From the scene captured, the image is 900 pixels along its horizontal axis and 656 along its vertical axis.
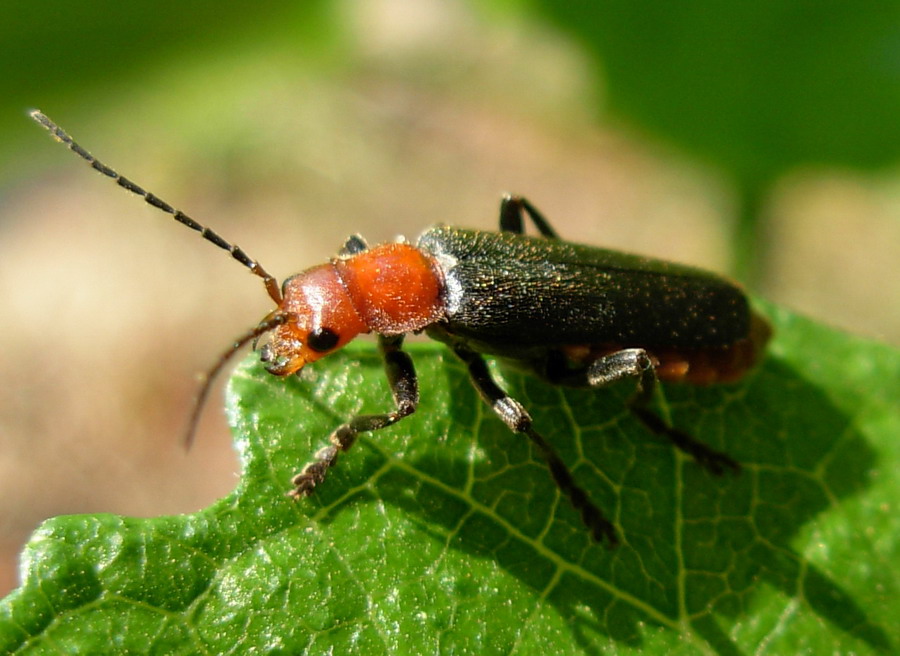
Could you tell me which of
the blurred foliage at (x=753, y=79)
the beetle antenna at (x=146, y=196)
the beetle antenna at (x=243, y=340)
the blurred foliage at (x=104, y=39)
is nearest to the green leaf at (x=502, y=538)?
the beetle antenna at (x=243, y=340)

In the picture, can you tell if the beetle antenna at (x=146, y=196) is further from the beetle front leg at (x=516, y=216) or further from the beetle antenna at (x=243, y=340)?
the beetle front leg at (x=516, y=216)

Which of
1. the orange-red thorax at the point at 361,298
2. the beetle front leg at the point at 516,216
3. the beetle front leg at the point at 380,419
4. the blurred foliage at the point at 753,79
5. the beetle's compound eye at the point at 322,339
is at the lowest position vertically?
the beetle front leg at the point at 380,419

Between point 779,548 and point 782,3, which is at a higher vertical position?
point 782,3

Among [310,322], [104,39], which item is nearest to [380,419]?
[310,322]

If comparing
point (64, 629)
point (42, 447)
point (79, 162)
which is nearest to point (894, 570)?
point (64, 629)

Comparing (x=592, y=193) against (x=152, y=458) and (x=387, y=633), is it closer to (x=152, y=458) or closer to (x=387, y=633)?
(x=152, y=458)

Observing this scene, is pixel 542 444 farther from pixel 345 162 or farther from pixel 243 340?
pixel 345 162

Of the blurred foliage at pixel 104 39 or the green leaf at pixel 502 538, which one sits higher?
the blurred foliage at pixel 104 39
